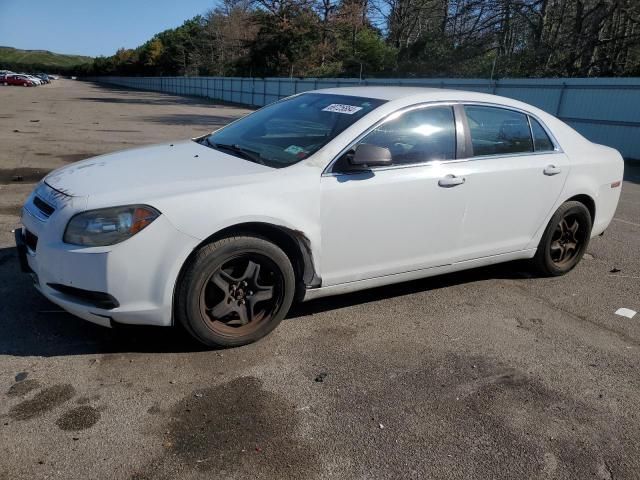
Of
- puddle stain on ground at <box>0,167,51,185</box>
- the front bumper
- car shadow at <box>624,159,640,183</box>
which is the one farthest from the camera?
car shadow at <box>624,159,640,183</box>

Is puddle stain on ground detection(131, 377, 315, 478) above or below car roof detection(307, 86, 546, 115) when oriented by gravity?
below

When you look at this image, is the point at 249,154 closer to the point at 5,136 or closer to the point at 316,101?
the point at 316,101

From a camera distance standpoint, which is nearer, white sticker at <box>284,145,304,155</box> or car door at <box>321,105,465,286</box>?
car door at <box>321,105,465,286</box>

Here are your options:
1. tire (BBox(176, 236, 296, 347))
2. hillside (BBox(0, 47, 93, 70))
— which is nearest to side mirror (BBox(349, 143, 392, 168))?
tire (BBox(176, 236, 296, 347))

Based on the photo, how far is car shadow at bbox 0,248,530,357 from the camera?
3346 mm

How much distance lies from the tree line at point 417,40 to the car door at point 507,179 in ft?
69.3

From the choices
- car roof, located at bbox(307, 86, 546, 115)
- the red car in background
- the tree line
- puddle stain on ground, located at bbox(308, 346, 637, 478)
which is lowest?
the red car in background

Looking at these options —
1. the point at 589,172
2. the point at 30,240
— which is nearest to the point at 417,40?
the point at 589,172

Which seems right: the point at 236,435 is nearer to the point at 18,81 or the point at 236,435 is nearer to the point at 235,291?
the point at 235,291

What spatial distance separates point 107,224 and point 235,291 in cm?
85

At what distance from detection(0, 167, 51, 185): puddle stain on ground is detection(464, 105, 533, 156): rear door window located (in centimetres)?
674

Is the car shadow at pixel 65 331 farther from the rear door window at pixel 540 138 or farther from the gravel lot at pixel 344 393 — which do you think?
the rear door window at pixel 540 138

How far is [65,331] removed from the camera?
139 inches

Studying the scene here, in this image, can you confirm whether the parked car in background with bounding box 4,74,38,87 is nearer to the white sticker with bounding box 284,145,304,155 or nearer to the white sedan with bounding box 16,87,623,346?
the white sedan with bounding box 16,87,623,346
